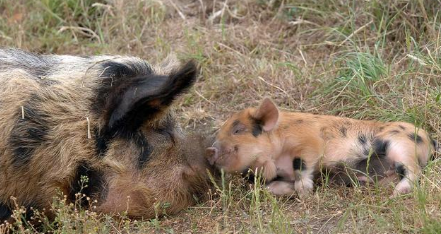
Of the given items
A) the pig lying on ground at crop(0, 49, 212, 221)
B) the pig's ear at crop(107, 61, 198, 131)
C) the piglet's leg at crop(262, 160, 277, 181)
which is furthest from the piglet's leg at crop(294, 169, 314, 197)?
the pig's ear at crop(107, 61, 198, 131)

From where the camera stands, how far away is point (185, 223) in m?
5.22

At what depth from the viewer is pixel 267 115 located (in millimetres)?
5535

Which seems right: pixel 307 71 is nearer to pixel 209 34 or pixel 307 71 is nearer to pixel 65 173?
pixel 209 34

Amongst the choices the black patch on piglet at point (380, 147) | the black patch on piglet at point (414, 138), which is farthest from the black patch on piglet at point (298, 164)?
the black patch on piglet at point (414, 138)

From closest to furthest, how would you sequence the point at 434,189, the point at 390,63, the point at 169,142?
the point at 434,189 < the point at 169,142 < the point at 390,63

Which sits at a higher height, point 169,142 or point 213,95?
point 169,142

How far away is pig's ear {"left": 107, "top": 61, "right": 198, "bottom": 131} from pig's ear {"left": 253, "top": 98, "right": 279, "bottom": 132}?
727mm

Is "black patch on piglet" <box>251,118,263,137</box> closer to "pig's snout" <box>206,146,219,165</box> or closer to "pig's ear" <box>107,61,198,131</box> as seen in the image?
"pig's snout" <box>206,146,219,165</box>

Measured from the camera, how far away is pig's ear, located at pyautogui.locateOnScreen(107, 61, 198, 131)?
4883mm

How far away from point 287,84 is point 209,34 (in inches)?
43.7

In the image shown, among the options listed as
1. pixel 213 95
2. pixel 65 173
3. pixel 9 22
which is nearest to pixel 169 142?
pixel 65 173

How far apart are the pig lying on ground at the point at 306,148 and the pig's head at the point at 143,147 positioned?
0.80 feet

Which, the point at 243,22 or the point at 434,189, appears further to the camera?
the point at 243,22

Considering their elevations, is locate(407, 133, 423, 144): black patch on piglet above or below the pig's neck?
above
